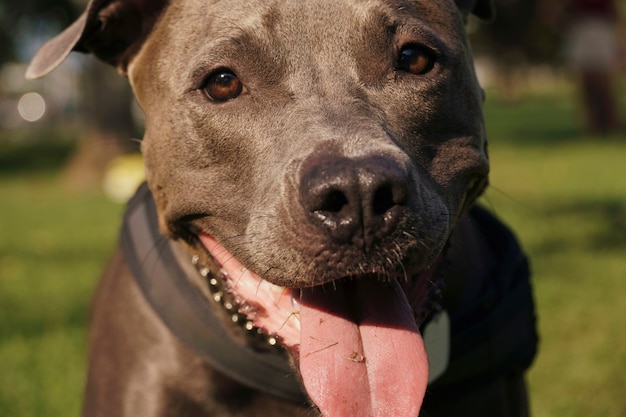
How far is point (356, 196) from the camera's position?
2.35m

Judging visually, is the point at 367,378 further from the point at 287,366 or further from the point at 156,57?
the point at 156,57

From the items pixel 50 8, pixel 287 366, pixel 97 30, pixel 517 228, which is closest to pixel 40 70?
pixel 97 30

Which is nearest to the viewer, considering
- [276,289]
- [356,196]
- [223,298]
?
[356,196]

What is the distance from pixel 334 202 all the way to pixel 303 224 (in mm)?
132

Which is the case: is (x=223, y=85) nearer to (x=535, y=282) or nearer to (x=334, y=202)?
(x=334, y=202)

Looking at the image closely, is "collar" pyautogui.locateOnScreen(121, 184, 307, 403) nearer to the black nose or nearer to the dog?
the dog

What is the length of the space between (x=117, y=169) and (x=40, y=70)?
33.5 ft

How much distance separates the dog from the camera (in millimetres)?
2523

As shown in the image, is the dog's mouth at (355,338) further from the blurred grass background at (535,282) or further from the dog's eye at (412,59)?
the blurred grass background at (535,282)

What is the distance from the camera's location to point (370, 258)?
2467mm

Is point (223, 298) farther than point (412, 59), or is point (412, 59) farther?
point (223, 298)

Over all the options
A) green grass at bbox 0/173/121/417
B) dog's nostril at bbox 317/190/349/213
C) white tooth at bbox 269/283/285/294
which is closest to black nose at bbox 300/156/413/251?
dog's nostril at bbox 317/190/349/213

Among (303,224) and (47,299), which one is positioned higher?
(303,224)

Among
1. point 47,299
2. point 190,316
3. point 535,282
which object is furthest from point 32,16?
point 190,316
